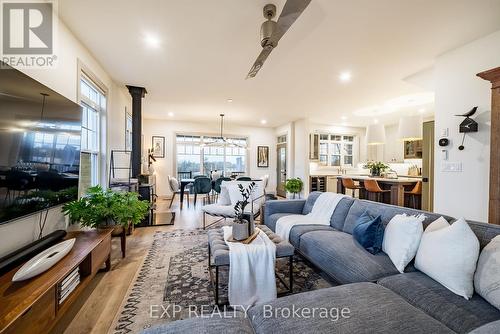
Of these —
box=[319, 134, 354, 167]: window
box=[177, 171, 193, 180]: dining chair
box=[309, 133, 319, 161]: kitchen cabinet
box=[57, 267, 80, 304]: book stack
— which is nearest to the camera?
box=[57, 267, 80, 304]: book stack

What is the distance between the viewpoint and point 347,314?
1.05 m

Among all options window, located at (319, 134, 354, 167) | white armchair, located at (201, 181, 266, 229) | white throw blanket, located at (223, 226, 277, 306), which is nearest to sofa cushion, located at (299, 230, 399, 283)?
white throw blanket, located at (223, 226, 277, 306)

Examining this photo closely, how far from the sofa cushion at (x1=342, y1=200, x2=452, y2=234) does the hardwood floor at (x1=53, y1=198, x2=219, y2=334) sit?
2.35m

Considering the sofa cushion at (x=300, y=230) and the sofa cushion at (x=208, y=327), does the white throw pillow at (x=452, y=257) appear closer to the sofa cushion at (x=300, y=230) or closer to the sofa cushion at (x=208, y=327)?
the sofa cushion at (x=300, y=230)

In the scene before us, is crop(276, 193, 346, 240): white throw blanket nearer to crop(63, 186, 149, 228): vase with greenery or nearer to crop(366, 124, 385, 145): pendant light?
crop(63, 186, 149, 228): vase with greenery

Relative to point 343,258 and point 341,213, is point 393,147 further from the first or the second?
point 343,258

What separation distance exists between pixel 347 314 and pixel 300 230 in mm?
1443

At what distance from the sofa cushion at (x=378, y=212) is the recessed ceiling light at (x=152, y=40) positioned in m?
3.09

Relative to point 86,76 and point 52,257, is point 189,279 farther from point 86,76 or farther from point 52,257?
point 86,76

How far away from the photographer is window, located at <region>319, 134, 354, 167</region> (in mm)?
8086

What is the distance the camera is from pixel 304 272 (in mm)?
2316

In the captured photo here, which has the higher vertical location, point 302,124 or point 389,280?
point 302,124

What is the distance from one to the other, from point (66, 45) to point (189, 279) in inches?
114

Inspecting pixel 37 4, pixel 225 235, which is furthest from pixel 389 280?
pixel 37 4
